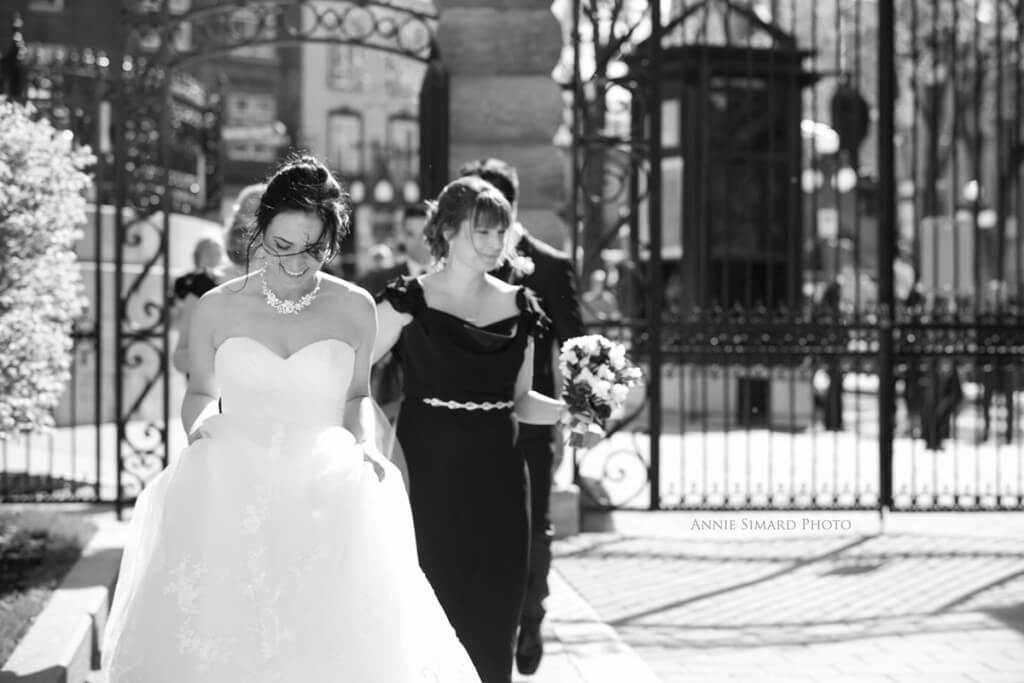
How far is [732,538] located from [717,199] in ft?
29.1

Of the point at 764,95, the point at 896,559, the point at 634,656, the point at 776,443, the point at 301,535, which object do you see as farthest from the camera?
the point at 764,95

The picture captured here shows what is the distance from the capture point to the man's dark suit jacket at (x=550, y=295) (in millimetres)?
6051

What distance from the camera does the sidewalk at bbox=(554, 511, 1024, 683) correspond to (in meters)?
6.03

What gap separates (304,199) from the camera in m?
4.12

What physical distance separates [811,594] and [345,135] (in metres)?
47.2

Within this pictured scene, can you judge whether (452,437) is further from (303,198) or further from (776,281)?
(776,281)

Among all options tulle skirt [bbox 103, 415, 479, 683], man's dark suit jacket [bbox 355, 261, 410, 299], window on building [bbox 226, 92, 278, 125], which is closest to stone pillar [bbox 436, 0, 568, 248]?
man's dark suit jacket [bbox 355, 261, 410, 299]

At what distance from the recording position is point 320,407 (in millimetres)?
4105

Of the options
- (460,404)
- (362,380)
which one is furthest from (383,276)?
(362,380)

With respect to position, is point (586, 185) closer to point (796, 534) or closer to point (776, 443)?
point (796, 534)

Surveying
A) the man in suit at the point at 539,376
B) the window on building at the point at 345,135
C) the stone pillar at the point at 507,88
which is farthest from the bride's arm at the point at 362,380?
the window on building at the point at 345,135

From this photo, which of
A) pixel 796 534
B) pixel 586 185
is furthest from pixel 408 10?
pixel 796 534

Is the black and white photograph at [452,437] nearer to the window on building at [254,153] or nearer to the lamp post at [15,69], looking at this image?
Result: the lamp post at [15,69]

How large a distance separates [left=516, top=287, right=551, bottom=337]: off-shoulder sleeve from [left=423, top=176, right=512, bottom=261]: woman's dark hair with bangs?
0.27 m
